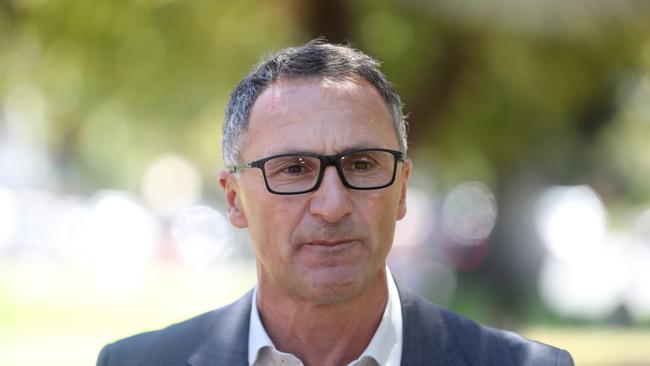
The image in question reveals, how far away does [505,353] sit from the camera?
2.85 metres

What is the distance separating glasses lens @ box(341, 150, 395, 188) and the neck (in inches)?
11.0

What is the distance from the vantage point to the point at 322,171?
269 cm

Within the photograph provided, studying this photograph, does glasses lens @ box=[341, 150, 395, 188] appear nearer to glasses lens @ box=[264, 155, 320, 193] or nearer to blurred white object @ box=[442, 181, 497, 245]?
glasses lens @ box=[264, 155, 320, 193]

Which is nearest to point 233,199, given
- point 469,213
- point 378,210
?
point 378,210

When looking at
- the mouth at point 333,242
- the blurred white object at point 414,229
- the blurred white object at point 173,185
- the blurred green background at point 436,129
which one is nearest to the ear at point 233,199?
the mouth at point 333,242

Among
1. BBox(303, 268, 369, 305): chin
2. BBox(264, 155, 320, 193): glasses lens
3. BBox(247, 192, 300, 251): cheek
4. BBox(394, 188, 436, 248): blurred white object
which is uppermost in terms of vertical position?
BBox(264, 155, 320, 193): glasses lens

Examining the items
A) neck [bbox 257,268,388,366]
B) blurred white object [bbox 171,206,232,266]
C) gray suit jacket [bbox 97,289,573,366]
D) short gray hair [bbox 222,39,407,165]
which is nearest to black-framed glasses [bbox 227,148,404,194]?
short gray hair [bbox 222,39,407,165]

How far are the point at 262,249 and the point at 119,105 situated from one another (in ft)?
32.1

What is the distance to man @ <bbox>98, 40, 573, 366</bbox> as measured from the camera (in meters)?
2.70

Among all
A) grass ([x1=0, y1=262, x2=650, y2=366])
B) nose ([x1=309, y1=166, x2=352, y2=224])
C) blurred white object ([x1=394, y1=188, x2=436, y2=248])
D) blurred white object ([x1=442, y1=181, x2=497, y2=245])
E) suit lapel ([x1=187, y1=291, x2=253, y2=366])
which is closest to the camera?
nose ([x1=309, y1=166, x2=352, y2=224])

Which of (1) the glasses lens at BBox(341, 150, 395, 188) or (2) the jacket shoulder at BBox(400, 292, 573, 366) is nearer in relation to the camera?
(1) the glasses lens at BBox(341, 150, 395, 188)

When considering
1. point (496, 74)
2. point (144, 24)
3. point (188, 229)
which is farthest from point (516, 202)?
point (188, 229)

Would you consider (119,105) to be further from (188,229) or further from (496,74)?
(188,229)

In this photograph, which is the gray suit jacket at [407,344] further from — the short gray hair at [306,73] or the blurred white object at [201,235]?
the blurred white object at [201,235]
